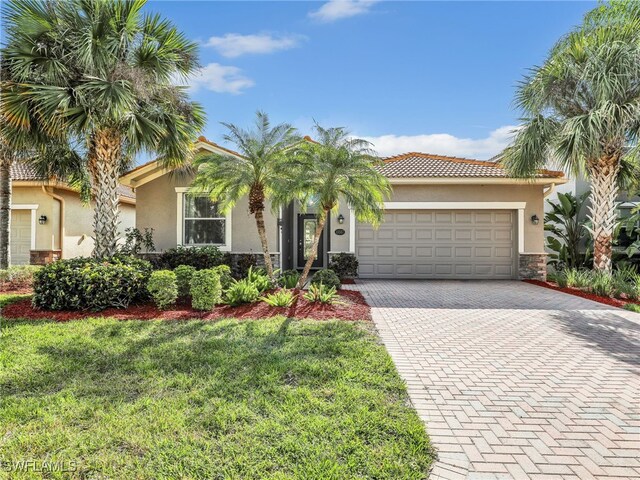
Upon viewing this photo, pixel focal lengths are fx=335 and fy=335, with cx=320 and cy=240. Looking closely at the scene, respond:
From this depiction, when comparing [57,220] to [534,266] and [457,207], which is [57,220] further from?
[534,266]

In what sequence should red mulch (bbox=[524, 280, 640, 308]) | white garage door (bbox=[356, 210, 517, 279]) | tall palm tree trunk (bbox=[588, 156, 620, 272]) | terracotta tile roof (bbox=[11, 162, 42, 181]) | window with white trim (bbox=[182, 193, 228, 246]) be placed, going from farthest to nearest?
1. terracotta tile roof (bbox=[11, 162, 42, 181])
2. white garage door (bbox=[356, 210, 517, 279])
3. window with white trim (bbox=[182, 193, 228, 246])
4. tall palm tree trunk (bbox=[588, 156, 620, 272])
5. red mulch (bbox=[524, 280, 640, 308])

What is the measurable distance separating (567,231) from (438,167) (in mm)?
6635

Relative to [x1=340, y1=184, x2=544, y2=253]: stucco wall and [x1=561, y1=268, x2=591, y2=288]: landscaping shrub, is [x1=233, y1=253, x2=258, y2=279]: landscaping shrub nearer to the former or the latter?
[x1=340, y1=184, x2=544, y2=253]: stucco wall

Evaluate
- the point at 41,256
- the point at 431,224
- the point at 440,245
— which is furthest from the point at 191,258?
the point at 440,245

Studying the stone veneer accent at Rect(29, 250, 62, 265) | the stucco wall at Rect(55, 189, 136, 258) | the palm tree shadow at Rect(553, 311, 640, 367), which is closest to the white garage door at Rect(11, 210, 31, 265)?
the stone veneer accent at Rect(29, 250, 62, 265)

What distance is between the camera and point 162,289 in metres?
7.88

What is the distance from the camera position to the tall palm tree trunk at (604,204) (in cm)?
1107

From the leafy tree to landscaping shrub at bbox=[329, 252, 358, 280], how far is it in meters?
9.24

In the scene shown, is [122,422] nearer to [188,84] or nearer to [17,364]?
[17,364]

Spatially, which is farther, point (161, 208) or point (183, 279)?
point (161, 208)

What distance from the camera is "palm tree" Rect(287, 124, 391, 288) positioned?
330 inches

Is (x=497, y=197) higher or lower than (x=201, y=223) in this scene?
higher

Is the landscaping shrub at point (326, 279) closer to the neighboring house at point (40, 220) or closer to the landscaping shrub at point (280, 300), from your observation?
the landscaping shrub at point (280, 300)

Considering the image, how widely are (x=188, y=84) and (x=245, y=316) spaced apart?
7.06m
